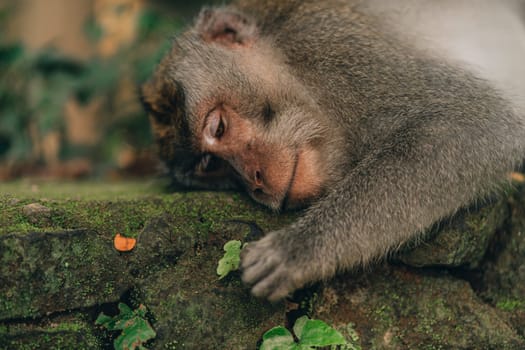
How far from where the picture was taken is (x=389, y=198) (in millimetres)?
3020

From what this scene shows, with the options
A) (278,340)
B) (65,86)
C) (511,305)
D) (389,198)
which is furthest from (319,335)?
(65,86)

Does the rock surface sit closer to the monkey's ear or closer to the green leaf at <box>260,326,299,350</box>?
the green leaf at <box>260,326,299,350</box>

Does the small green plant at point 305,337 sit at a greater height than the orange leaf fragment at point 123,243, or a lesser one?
lesser

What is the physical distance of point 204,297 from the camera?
9.18 feet

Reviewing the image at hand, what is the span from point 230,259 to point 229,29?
1705mm

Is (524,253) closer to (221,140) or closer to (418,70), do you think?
(418,70)

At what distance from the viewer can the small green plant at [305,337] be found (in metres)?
2.63

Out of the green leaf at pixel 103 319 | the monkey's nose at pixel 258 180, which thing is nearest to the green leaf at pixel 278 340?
the green leaf at pixel 103 319

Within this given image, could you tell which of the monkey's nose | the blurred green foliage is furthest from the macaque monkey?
the blurred green foliage

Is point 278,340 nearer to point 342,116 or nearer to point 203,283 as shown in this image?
point 203,283

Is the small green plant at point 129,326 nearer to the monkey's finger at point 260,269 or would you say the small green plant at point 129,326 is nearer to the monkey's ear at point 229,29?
the monkey's finger at point 260,269

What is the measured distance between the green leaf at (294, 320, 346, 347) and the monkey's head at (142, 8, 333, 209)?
2.39 feet

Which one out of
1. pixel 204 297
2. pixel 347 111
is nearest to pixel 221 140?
pixel 347 111

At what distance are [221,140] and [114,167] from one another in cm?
346
